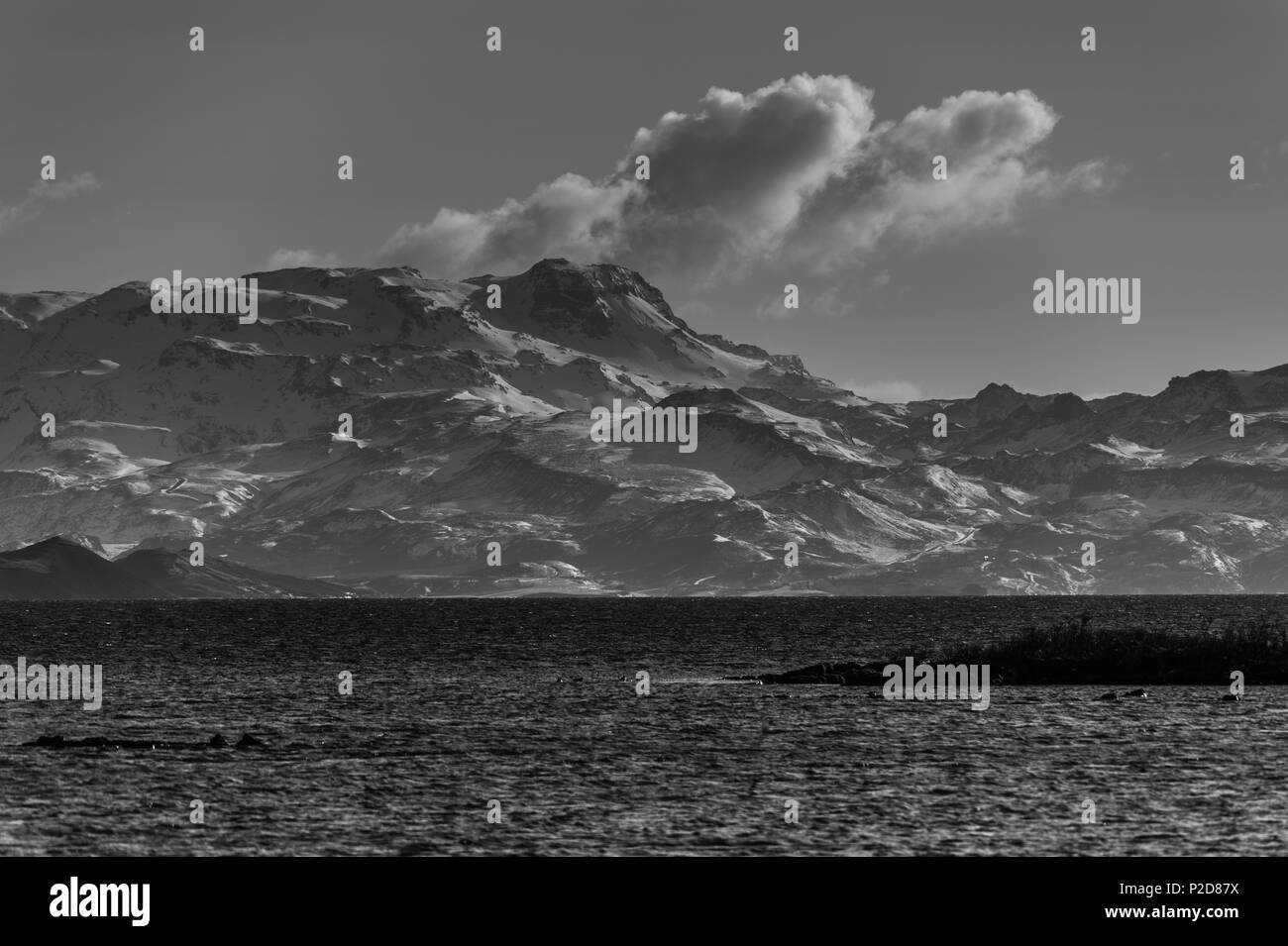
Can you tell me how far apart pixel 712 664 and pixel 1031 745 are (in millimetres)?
74277

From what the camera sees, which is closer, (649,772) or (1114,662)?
(649,772)

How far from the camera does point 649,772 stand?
2783 inches

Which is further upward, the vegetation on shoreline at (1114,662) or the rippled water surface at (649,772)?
the vegetation on shoreline at (1114,662)

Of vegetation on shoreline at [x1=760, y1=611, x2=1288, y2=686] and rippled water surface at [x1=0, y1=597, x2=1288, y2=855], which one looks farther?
vegetation on shoreline at [x1=760, y1=611, x2=1288, y2=686]

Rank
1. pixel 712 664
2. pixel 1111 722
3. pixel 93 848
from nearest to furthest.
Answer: pixel 93 848 → pixel 1111 722 → pixel 712 664

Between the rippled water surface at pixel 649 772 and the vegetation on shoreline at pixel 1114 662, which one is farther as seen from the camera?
the vegetation on shoreline at pixel 1114 662

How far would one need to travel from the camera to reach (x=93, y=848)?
52875 mm

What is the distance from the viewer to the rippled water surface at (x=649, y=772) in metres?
54.9

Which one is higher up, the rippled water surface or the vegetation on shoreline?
the vegetation on shoreline

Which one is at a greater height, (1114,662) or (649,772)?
(1114,662)

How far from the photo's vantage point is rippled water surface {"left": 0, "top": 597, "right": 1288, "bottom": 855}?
54875 millimetres
